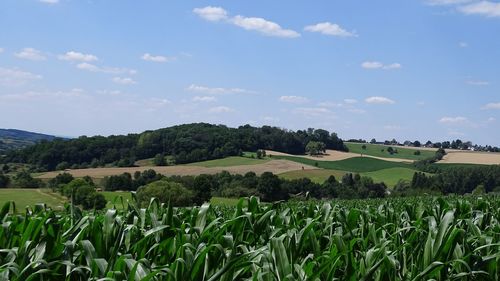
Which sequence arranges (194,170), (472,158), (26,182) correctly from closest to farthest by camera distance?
(26,182) → (194,170) → (472,158)

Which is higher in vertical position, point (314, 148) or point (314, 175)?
point (314, 148)

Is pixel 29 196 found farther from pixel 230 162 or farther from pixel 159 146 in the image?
pixel 159 146

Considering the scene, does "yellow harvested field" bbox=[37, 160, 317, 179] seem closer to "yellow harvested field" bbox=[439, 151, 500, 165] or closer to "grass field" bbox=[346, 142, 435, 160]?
"grass field" bbox=[346, 142, 435, 160]

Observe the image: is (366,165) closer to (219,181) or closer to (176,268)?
(219,181)

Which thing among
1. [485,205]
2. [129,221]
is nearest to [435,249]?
[129,221]

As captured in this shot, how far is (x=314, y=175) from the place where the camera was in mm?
86688

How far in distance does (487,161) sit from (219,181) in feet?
198

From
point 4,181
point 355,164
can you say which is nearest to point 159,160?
point 4,181

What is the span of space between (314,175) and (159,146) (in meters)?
36.9

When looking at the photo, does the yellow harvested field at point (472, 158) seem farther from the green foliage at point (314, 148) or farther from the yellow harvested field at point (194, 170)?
the yellow harvested field at point (194, 170)

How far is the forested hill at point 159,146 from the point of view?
99.9m

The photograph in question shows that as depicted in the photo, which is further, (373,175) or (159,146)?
(159,146)

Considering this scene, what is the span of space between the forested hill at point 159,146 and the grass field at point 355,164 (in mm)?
10988

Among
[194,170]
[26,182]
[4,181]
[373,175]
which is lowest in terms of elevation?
[26,182]
